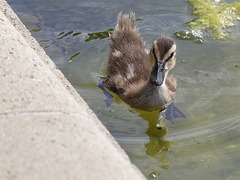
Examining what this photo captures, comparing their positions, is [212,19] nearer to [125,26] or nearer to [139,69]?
[125,26]

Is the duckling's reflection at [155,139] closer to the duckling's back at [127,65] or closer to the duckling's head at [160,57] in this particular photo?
the duckling's back at [127,65]

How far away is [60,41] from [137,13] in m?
1.30

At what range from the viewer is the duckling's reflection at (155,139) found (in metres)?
3.47

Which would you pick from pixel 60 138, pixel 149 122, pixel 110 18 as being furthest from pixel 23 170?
pixel 110 18

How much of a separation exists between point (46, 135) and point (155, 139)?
72.0 inches

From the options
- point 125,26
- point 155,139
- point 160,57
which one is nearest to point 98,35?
point 125,26

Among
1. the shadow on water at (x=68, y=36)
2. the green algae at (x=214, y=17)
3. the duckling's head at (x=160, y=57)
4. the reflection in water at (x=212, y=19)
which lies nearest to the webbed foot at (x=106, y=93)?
the duckling's head at (x=160, y=57)

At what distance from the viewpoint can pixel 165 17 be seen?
5.93 m

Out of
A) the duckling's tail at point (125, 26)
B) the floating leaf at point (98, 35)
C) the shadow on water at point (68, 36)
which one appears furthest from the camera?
the floating leaf at point (98, 35)

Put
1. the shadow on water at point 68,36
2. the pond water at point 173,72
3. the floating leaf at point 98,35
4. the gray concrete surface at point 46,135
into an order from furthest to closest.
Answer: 1. the floating leaf at point 98,35
2. the shadow on water at point 68,36
3. the pond water at point 173,72
4. the gray concrete surface at point 46,135

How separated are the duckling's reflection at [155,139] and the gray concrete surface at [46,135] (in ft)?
3.82

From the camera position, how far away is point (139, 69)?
4.46 metres

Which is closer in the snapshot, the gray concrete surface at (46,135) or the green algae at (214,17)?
the gray concrete surface at (46,135)

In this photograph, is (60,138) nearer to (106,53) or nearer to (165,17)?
(106,53)
